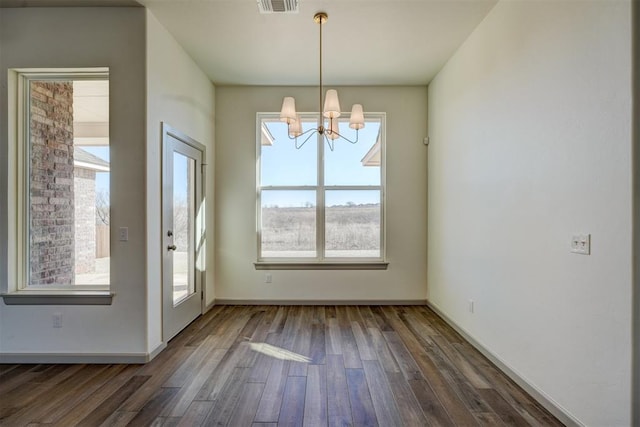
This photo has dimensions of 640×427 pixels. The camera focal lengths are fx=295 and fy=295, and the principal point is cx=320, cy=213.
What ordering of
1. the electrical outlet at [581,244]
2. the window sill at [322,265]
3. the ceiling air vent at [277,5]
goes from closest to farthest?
1. the electrical outlet at [581,244]
2. the ceiling air vent at [277,5]
3. the window sill at [322,265]

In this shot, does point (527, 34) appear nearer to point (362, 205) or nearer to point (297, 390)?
point (362, 205)

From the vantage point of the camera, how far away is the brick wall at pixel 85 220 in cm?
260

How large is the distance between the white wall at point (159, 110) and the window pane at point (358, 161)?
1798 mm

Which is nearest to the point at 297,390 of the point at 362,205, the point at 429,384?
the point at 429,384

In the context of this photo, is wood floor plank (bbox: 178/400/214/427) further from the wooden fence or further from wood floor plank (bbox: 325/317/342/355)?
the wooden fence

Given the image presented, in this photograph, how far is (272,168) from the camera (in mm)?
4168

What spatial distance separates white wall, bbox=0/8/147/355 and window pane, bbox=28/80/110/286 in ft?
0.56

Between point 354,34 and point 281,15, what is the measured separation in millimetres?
728

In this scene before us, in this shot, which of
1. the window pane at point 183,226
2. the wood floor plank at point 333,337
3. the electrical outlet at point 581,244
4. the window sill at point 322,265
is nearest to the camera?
the electrical outlet at point 581,244

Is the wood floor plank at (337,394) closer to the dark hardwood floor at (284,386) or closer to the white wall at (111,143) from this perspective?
the dark hardwood floor at (284,386)

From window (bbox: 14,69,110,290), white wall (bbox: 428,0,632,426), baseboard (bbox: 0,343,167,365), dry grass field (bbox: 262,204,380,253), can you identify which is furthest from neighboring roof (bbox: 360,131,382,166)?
baseboard (bbox: 0,343,167,365)

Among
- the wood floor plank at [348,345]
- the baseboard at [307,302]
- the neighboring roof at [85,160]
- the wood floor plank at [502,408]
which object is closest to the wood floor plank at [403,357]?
the wood floor plank at [348,345]

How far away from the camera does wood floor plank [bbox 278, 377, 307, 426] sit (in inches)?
71.8

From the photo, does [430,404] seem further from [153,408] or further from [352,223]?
[352,223]
